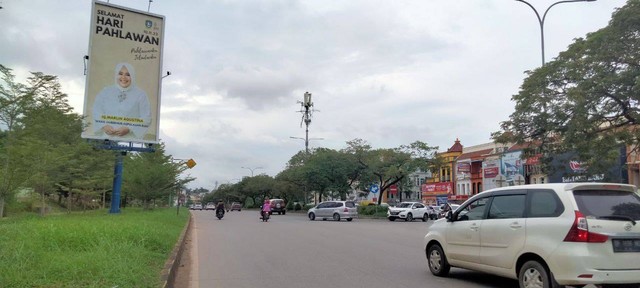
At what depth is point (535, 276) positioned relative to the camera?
716 cm

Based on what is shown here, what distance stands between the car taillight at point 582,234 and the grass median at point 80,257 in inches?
221

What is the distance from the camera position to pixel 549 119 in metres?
22.0

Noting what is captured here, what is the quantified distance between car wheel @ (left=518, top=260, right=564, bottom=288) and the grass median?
5162 millimetres

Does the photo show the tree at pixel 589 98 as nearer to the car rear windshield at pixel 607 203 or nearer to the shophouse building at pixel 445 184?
the car rear windshield at pixel 607 203

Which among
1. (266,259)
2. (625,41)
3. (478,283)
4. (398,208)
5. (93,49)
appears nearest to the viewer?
(478,283)

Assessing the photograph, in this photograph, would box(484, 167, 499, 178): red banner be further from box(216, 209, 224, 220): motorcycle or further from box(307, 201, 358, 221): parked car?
box(216, 209, 224, 220): motorcycle

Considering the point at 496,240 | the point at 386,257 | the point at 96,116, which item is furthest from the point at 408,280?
the point at 96,116

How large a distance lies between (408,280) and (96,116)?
17.3m

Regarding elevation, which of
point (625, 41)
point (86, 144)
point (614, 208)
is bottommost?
point (614, 208)

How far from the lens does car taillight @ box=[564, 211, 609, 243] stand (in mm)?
6605

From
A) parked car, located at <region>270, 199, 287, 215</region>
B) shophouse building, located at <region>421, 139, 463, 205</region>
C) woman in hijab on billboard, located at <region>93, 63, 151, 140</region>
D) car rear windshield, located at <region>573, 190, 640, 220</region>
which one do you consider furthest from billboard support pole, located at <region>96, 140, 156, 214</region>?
shophouse building, located at <region>421, 139, 463, 205</region>

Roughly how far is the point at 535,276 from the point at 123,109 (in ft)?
64.2

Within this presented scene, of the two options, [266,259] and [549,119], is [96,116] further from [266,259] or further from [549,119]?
[549,119]

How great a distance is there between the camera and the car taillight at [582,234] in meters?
6.61
